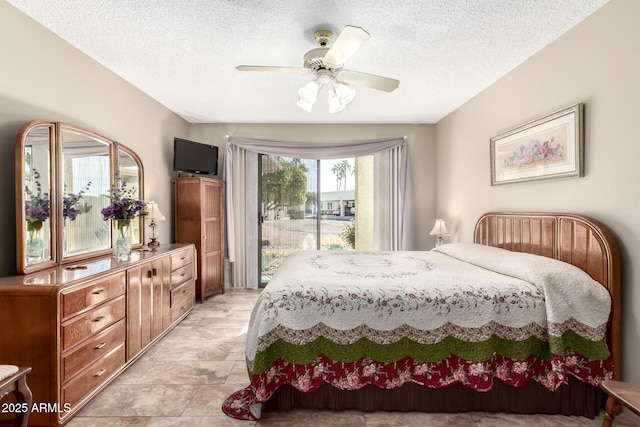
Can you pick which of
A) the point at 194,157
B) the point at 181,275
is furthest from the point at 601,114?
the point at 194,157

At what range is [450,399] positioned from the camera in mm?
2025

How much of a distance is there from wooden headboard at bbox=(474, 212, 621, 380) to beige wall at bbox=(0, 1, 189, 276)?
3750 mm

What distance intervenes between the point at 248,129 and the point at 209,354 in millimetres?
3280

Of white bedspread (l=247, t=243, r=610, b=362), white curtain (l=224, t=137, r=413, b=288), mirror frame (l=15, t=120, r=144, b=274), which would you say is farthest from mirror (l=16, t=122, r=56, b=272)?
white curtain (l=224, t=137, r=413, b=288)

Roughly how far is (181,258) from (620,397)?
3507 millimetres

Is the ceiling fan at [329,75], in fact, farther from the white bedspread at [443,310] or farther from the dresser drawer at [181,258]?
the dresser drawer at [181,258]

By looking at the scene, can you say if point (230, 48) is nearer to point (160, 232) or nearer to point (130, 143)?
point (130, 143)

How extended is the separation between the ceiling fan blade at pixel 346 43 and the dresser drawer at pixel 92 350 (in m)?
2.33

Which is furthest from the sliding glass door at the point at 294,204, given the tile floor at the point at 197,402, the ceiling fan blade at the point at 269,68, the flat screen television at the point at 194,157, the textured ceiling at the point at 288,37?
the ceiling fan blade at the point at 269,68

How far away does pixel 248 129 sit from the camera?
4973 mm

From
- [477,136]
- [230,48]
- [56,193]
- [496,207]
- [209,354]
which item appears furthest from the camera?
[477,136]

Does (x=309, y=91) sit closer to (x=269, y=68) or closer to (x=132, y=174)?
(x=269, y=68)

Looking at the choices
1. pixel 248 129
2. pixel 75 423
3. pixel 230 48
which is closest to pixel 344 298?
pixel 75 423

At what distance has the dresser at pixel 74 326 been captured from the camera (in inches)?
70.0
